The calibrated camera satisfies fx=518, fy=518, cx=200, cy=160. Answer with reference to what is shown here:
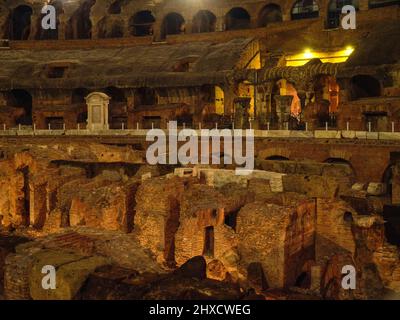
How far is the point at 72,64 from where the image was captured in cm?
3834

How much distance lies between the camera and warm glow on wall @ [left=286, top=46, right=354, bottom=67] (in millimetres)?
35969

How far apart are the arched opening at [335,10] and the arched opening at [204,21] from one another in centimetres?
1088

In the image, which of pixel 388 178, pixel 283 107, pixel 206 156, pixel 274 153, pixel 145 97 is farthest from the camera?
pixel 145 97

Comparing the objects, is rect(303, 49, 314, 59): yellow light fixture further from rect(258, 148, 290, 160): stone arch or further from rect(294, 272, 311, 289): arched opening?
rect(294, 272, 311, 289): arched opening

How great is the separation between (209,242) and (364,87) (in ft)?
60.3

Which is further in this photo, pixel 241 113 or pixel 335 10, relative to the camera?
pixel 335 10

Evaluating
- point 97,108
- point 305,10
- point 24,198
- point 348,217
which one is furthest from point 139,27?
point 348,217

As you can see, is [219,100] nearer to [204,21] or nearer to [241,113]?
[241,113]

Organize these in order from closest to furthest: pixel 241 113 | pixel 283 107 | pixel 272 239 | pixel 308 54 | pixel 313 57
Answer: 1. pixel 272 239
2. pixel 283 107
3. pixel 241 113
4. pixel 313 57
5. pixel 308 54

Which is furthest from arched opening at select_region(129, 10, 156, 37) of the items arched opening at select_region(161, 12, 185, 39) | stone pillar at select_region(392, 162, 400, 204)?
stone pillar at select_region(392, 162, 400, 204)

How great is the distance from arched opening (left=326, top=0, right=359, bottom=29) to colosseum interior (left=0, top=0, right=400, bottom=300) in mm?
154

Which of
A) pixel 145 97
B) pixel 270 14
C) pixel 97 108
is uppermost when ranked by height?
pixel 270 14

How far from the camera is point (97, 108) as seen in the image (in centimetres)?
3075

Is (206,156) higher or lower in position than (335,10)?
lower
